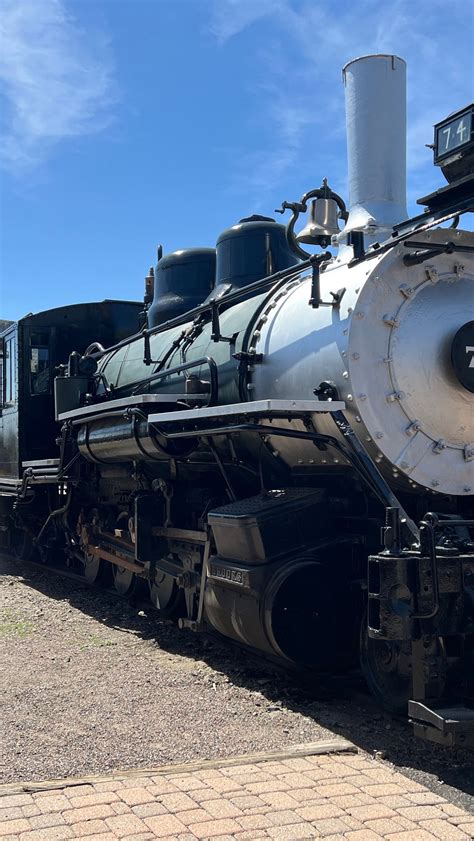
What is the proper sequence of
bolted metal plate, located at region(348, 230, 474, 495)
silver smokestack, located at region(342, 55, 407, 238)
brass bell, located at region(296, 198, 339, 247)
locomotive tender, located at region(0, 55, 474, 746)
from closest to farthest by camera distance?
locomotive tender, located at region(0, 55, 474, 746) → bolted metal plate, located at region(348, 230, 474, 495) → silver smokestack, located at region(342, 55, 407, 238) → brass bell, located at region(296, 198, 339, 247)

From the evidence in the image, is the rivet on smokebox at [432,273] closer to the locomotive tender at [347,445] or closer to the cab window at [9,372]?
the locomotive tender at [347,445]

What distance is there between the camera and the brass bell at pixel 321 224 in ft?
19.4

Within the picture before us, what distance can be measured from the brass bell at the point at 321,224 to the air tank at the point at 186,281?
256 cm

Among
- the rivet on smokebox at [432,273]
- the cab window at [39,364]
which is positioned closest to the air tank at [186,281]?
the cab window at [39,364]

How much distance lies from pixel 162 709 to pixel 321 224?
3431 millimetres

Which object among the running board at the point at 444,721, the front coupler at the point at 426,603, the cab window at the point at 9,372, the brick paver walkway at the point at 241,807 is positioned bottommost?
the brick paver walkway at the point at 241,807

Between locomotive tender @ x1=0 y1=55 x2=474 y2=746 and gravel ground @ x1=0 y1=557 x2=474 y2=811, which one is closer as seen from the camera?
gravel ground @ x1=0 y1=557 x2=474 y2=811

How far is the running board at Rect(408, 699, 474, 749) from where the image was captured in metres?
3.56

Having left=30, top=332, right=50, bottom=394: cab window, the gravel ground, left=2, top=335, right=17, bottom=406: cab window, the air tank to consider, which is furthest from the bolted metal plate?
left=2, top=335, right=17, bottom=406: cab window

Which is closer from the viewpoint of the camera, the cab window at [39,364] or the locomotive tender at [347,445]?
the locomotive tender at [347,445]

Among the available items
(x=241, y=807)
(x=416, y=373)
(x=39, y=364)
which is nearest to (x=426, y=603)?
(x=241, y=807)

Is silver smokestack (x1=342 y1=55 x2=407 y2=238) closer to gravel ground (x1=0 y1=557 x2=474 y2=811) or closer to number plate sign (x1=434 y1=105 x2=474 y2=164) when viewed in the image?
number plate sign (x1=434 y1=105 x2=474 y2=164)

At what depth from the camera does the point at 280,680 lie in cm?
517

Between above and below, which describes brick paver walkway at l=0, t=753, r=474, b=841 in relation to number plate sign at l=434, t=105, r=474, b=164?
below
